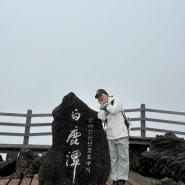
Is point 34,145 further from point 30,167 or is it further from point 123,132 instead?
point 123,132

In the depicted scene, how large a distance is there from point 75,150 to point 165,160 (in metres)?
3.74

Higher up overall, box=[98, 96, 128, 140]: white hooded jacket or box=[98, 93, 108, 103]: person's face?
box=[98, 93, 108, 103]: person's face

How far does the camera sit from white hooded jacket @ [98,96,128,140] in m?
4.00

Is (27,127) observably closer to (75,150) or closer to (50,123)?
(50,123)

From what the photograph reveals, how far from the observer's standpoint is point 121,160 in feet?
13.4

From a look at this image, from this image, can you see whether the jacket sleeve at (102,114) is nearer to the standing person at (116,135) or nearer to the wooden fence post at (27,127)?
the standing person at (116,135)

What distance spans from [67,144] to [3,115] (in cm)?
588

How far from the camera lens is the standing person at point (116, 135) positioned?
158 inches

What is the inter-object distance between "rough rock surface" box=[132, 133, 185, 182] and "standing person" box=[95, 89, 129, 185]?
287 centimetres

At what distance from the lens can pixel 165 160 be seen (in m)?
7.02

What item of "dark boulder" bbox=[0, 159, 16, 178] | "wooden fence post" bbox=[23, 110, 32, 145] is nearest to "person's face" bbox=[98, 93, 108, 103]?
"dark boulder" bbox=[0, 159, 16, 178]

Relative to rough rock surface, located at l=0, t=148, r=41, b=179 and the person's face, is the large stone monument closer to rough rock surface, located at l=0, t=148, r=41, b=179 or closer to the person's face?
the person's face

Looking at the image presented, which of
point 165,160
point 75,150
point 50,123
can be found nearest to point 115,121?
point 75,150

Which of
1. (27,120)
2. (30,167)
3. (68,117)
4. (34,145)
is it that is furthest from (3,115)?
(68,117)
